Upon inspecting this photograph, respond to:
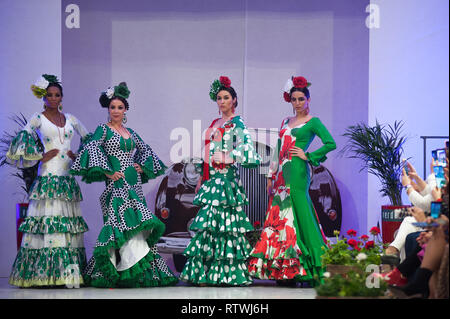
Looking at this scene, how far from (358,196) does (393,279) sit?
2.96 meters

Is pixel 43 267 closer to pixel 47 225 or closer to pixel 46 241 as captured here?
pixel 46 241

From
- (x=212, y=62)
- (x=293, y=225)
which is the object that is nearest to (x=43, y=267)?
(x=293, y=225)

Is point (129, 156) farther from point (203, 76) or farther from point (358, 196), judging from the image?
point (358, 196)

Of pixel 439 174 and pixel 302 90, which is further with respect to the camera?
pixel 302 90

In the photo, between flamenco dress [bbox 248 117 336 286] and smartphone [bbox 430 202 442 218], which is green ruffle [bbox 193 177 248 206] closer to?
flamenco dress [bbox 248 117 336 286]

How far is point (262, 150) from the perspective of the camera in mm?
6863

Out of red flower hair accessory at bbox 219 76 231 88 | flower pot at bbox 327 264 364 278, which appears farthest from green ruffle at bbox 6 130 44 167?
flower pot at bbox 327 264 364 278

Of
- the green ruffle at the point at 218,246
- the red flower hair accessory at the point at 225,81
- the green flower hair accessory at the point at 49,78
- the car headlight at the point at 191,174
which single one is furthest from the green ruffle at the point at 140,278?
the green flower hair accessory at the point at 49,78

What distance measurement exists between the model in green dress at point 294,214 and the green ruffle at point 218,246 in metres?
0.14

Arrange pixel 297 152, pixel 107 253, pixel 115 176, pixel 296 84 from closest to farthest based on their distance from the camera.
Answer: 1. pixel 107 253
2. pixel 115 176
3. pixel 297 152
4. pixel 296 84

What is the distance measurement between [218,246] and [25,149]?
6.50ft

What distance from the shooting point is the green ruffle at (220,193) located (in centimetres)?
582

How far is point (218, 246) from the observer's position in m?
5.80
